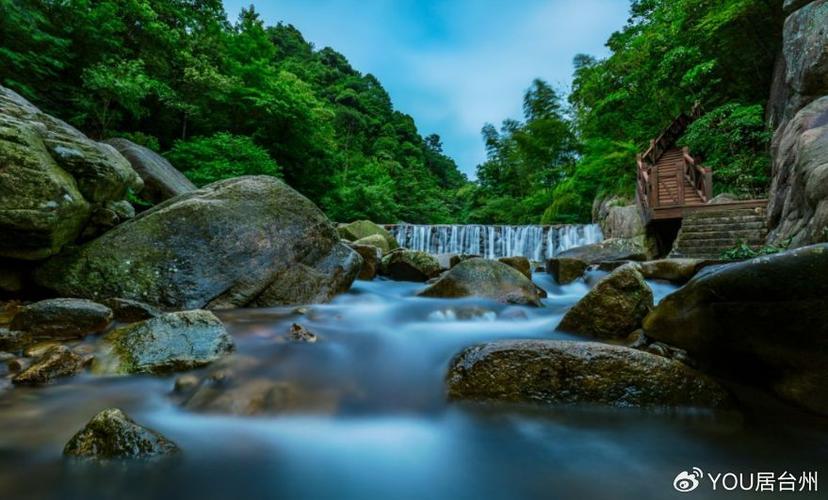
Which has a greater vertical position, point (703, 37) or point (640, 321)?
point (703, 37)

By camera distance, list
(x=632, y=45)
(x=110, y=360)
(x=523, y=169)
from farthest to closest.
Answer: (x=523, y=169) < (x=632, y=45) < (x=110, y=360)

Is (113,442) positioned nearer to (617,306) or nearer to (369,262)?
(617,306)

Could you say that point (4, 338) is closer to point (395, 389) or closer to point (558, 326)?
point (395, 389)

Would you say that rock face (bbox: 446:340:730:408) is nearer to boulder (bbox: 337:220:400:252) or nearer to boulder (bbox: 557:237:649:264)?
boulder (bbox: 557:237:649:264)

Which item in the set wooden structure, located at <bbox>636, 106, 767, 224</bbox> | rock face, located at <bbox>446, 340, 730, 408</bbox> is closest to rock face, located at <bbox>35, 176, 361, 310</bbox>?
rock face, located at <bbox>446, 340, 730, 408</bbox>

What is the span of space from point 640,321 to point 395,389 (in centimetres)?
242

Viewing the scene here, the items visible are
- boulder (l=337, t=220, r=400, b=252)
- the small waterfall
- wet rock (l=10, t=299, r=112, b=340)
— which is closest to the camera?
wet rock (l=10, t=299, r=112, b=340)

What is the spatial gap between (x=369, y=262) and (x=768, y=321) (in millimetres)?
6574

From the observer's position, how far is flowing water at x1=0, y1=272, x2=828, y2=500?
179 centimetres

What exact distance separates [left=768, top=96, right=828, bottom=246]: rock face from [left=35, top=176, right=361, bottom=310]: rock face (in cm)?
666

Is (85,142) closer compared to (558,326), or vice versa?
(558,326)

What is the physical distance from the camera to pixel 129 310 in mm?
3924

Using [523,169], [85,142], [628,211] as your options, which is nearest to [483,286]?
[85,142]

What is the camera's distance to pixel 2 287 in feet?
14.9
